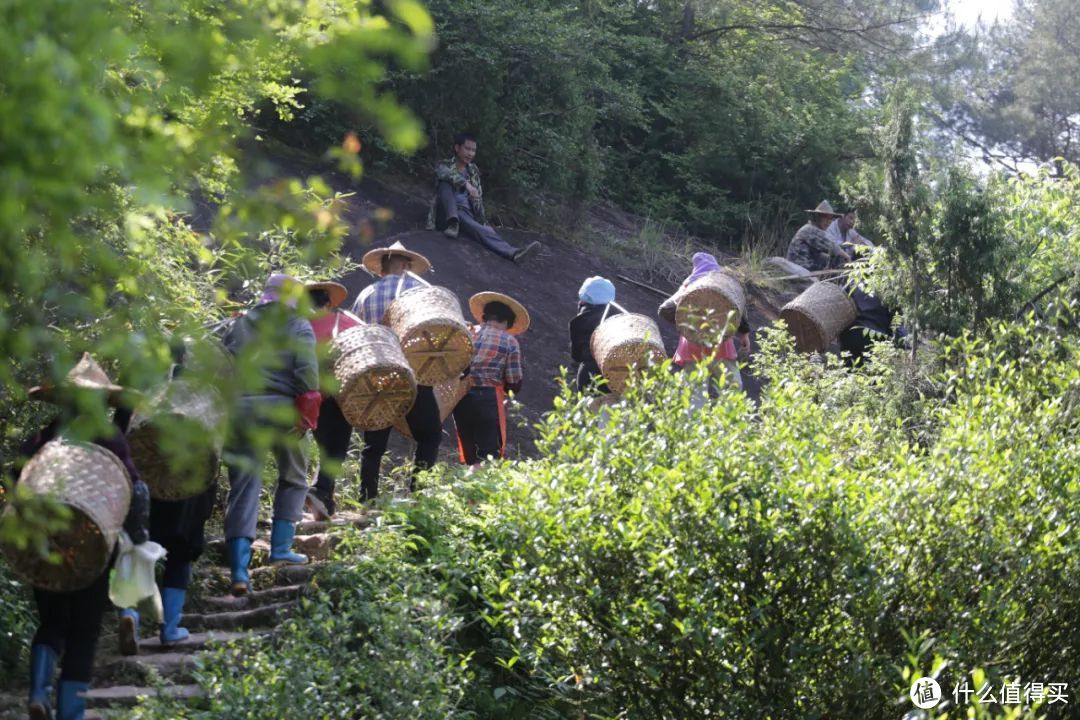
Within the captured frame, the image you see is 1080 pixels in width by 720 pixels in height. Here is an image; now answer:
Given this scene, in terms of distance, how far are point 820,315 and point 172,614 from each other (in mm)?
7114

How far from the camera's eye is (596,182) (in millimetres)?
19547

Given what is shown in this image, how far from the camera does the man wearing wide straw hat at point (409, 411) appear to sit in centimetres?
1006

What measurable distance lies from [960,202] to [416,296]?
3.73 m

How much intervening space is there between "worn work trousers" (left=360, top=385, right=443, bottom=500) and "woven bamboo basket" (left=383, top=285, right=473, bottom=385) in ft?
0.46

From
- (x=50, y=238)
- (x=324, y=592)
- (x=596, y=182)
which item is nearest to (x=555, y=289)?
(x=596, y=182)

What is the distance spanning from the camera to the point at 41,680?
659 centimetres

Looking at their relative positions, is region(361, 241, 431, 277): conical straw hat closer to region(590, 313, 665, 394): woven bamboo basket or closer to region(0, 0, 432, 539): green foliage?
region(590, 313, 665, 394): woven bamboo basket

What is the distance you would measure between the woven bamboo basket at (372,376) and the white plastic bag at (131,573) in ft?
7.86

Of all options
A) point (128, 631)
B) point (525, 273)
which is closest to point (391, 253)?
point (128, 631)

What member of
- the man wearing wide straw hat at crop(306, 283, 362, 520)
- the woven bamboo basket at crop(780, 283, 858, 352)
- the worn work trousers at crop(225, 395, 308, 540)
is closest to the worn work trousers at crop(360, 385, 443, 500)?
the man wearing wide straw hat at crop(306, 283, 362, 520)

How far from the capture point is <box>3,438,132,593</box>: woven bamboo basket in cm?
629

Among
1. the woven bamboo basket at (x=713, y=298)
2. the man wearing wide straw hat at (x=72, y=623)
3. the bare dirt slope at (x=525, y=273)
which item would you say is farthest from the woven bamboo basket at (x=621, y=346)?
the man wearing wide straw hat at (x=72, y=623)

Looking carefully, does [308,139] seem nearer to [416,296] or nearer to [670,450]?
[416,296]

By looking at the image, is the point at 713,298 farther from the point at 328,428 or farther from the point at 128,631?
the point at 128,631
